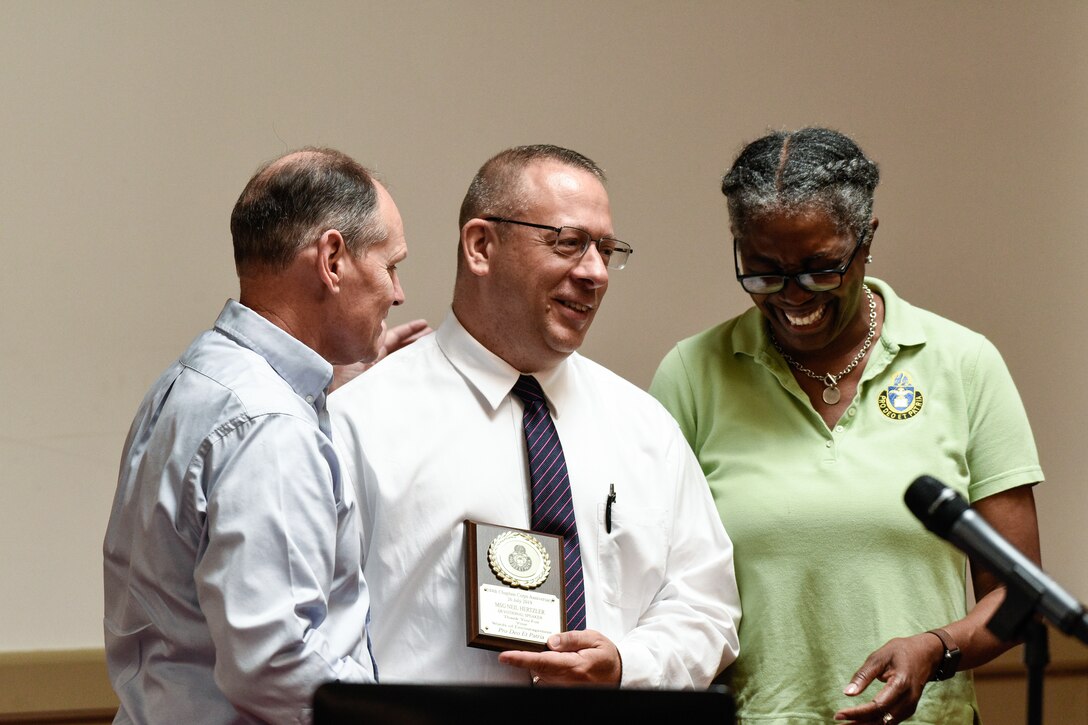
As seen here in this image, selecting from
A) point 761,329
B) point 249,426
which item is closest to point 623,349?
point 761,329

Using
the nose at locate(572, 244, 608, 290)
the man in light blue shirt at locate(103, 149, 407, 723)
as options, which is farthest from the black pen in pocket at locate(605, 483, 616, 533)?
the man in light blue shirt at locate(103, 149, 407, 723)

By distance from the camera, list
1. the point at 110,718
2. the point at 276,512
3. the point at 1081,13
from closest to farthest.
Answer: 1. the point at 276,512
2. the point at 110,718
3. the point at 1081,13

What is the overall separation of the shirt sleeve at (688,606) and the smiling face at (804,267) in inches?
12.3

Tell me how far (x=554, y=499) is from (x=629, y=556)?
0.58ft

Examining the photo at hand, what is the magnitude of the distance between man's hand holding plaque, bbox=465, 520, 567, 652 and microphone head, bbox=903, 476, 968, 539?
2.65 ft

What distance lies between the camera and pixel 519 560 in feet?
6.64

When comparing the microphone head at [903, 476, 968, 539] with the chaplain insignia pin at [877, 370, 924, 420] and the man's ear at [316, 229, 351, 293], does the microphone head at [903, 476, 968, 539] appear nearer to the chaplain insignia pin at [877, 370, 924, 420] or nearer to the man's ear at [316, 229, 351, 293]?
the man's ear at [316, 229, 351, 293]

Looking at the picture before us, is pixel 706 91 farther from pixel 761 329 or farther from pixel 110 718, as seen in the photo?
pixel 110 718

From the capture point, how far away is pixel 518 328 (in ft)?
7.47

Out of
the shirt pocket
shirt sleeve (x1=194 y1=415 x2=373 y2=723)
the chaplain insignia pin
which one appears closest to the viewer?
shirt sleeve (x1=194 y1=415 x2=373 y2=723)

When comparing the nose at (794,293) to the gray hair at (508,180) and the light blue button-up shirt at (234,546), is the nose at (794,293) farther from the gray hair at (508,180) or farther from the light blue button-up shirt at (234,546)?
the light blue button-up shirt at (234,546)

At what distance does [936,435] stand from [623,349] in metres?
1.26

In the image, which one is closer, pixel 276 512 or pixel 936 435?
pixel 276 512

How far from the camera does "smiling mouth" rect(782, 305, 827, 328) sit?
7.45ft
